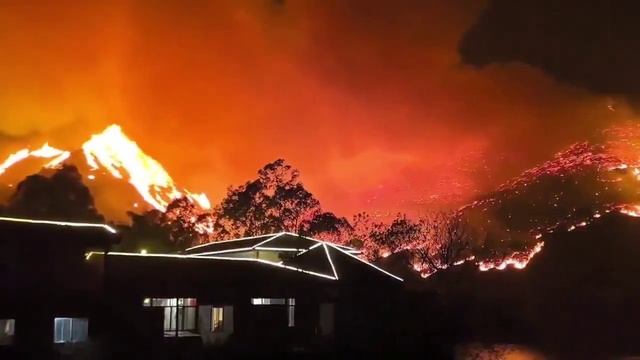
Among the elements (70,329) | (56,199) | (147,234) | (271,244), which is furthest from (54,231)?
(147,234)

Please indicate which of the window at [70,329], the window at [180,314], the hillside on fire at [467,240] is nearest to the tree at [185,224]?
the hillside on fire at [467,240]

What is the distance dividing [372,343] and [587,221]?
163 ft

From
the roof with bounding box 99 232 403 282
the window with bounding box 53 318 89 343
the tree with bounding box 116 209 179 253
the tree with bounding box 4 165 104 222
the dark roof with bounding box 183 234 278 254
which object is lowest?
the window with bounding box 53 318 89 343

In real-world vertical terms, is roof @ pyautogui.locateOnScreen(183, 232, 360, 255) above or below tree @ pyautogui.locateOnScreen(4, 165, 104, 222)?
below

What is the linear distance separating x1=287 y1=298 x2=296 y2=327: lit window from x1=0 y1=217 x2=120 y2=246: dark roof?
8669 mm

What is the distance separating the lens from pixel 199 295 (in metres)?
26.5

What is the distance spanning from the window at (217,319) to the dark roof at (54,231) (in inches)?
260

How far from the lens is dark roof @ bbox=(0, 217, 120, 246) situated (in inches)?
886

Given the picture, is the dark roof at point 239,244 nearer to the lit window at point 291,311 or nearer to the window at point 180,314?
the lit window at point 291,311

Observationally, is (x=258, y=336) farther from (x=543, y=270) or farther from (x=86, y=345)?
(x=543, y=270)

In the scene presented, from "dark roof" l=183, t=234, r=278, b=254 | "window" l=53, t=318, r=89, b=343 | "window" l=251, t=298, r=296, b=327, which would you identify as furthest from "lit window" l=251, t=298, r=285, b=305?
"window" l=53, t=318, r=89, b=343

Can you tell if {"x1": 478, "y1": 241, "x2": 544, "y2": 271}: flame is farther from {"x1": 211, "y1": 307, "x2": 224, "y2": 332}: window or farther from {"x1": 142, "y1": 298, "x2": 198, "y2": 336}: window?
{"x1": 142, "y1": 298, "x2": 198, "y2": 336}: window

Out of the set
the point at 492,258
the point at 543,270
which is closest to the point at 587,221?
the point at 543,270

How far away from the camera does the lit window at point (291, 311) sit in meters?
29.7
